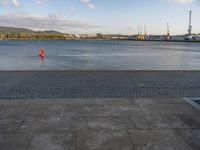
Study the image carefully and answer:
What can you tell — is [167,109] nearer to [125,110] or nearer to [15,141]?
[125,110]

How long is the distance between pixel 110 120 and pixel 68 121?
81 centimetres

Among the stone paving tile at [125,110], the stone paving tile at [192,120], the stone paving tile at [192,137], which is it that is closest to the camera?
the stone paving tile at [192,137]

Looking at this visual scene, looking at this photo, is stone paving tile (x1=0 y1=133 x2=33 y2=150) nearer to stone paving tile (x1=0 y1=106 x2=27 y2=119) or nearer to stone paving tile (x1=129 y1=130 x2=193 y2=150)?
stone paving tile (x1=0 y1=106 x2=27 y2=119)

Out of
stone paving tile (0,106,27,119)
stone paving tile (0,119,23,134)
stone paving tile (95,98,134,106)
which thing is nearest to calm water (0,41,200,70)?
stone paving tile (95,98,134,106)

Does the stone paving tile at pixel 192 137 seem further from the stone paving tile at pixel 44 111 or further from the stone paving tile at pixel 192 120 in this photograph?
the stone paving tile at pixel 44 111

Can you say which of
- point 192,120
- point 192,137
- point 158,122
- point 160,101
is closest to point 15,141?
point 158,122

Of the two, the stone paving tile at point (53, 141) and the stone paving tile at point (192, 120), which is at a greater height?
the stone paving tile at point (53, 141)

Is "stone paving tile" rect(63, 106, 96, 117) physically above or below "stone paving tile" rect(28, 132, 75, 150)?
above

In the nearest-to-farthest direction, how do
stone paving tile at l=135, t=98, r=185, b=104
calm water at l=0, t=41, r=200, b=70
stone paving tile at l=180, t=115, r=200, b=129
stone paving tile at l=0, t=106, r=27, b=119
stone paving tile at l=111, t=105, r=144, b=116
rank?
stone paving tile at l=180, t=115, r=200, b=129
stone paving tile at l=0, t=106, r=27, b=119
stone paving tile at l=111, t=105, r=144, b=116
stone paving tile at l=135, t=98, r=185, b=104
calm water at l=0, t=41, r=200, b=70

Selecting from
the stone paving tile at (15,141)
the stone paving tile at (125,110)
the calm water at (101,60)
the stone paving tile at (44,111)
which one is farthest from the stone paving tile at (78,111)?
the calm water at (101,60)

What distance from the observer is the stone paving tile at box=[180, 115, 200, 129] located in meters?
4.24

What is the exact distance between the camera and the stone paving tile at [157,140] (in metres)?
3.39

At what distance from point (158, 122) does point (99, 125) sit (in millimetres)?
1142

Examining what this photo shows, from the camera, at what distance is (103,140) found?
3592 mm
